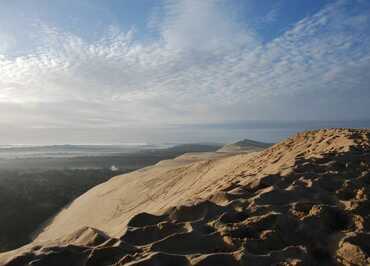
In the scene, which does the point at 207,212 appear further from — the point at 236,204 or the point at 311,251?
the point at 311,251

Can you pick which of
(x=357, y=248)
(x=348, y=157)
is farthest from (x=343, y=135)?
(x=357, y=248)

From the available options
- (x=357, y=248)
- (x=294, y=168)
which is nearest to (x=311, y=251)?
(x=357, y=248)

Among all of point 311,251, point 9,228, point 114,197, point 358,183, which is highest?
point 358,183

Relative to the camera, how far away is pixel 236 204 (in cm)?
491

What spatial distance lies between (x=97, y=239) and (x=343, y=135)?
6635mm

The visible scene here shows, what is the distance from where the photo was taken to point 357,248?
11.8 feet

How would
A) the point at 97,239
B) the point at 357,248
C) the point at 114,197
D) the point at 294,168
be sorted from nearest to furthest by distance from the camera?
the point at 357,248 < the point at 97,239 < the point at 294,168 < the point at 114,197

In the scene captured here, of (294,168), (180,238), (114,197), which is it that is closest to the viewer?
(180,238)

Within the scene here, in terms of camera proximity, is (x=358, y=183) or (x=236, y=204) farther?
(x=358, y=183)

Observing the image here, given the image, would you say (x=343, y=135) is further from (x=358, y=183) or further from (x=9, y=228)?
(x=9, y=228)

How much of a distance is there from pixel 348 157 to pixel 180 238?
3.77 meters

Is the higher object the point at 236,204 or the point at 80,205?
the point at 236,204

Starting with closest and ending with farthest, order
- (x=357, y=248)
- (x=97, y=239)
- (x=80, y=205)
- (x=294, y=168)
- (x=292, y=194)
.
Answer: (x=357, y=248), (x=97, y=239), (x=292, y=194), (x=294, y=168), (x=80, y=205)

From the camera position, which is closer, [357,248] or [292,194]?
[357,248]
